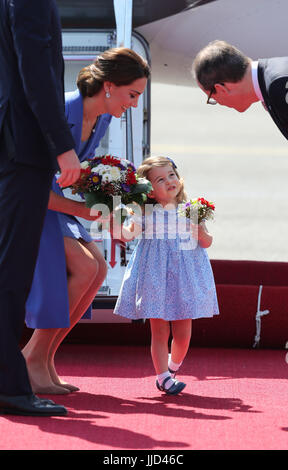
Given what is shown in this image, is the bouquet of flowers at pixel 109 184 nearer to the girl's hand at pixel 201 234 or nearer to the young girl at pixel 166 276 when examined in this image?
the young girl at pixel 166 276

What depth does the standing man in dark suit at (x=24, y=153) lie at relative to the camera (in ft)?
8.67

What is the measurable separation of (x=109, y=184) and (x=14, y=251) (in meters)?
0.61

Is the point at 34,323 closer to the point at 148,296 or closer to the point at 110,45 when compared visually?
the point at 148,296

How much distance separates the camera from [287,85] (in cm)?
267

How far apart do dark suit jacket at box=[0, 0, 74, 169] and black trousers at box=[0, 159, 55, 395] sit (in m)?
0.06

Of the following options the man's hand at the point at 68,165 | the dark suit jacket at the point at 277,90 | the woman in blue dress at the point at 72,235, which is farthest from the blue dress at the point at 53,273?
the dark suit jacket at the point at 277,90

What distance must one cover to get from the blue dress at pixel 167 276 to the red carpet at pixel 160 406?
0.32 meters

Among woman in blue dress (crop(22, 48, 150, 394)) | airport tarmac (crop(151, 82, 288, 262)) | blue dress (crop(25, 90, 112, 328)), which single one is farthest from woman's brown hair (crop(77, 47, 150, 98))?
airport tarmac (crop(151, 82, 288, 262))

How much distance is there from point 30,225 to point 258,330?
6.70 ft

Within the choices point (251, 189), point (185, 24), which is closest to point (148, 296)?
point (185, 24)

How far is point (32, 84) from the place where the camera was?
2.64 meters

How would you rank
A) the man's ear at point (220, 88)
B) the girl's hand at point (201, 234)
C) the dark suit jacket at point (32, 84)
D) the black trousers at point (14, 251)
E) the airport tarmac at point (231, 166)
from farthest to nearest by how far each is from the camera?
the airport tarmac at point (231, 166) → the girl's hand at point (201, 234) → the man's ear at point (220, 88) → the black trousers at point (14, 251) → the dark suit jacket at point (32, 84)

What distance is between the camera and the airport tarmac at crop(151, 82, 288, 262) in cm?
1331

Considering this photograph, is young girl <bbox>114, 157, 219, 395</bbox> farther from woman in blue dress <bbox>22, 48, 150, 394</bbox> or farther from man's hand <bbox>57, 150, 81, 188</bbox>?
man's hand <bbox>57, 150, 81, 188</bbox>
